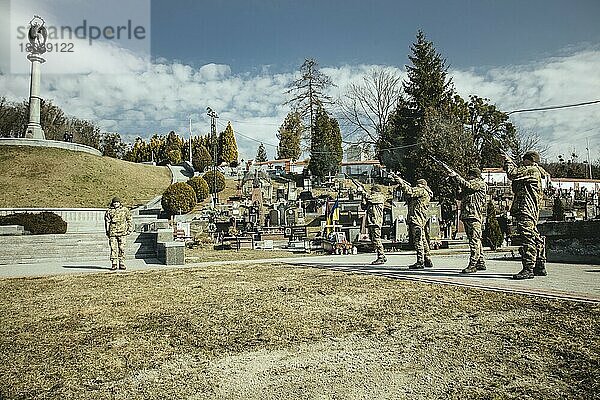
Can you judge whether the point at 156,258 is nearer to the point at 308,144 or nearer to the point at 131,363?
the point at 131,363

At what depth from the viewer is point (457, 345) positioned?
436cm

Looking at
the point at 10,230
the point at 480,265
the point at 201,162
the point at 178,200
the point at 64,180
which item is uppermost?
the point at 201,162

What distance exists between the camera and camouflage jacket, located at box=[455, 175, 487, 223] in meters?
9.75

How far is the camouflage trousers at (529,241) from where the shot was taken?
809 cm

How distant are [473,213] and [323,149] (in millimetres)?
48574

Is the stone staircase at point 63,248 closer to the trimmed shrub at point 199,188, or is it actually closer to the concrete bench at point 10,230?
the concrete bench at point 10,230

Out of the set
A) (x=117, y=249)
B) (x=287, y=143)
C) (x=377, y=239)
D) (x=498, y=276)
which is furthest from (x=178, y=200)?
(x=287, y=143)

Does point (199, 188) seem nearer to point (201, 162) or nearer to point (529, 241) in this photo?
point (201, 162)

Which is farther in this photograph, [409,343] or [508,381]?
[409,343]

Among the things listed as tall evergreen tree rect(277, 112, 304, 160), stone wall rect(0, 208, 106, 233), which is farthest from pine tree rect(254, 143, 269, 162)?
stone wall rect(0, 208, 106, 233)

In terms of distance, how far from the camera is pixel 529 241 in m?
8.11

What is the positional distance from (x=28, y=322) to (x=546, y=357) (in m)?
6.17

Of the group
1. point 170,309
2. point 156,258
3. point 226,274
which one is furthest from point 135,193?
point 170,309

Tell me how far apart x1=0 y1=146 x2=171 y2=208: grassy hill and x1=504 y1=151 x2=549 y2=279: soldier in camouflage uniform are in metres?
38.0
